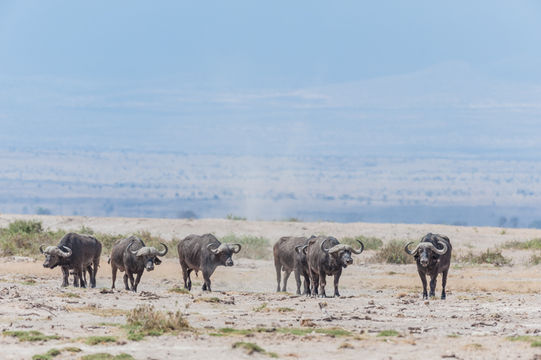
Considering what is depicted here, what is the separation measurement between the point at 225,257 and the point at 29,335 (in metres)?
12.2

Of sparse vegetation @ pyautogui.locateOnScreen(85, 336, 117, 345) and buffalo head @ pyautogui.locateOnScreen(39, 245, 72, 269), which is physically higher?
buffalo head @ pyautogui.locateOnScreen(39, 245, 72, 269)

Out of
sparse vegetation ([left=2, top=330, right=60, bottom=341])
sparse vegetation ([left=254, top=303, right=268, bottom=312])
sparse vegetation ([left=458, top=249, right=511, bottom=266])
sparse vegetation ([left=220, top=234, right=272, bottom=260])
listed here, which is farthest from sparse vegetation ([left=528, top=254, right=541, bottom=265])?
sparse vegetation ([left=2, top=330, right=60, bottom=341])

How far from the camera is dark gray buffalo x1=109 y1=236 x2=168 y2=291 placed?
98.2ft

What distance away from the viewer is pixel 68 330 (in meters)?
20.8

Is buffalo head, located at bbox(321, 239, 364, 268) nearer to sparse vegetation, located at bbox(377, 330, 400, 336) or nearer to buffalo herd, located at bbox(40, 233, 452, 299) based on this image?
buffalo herd, located at bbox(40, 233, 452, 299)

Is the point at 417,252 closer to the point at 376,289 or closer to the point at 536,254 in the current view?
the point at 376,289

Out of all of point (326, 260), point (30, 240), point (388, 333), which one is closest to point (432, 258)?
point (326, 260)

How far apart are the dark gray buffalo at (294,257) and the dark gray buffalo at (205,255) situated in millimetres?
1447

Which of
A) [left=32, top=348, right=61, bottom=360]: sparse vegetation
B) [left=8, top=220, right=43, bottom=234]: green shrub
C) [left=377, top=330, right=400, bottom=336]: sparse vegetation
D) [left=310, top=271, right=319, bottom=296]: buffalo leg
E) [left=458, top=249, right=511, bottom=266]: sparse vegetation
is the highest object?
[left=8, top=220, right=43, bottom=234]: green shrub

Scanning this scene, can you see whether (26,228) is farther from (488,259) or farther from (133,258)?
(133,258)

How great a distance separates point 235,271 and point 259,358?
22.3m

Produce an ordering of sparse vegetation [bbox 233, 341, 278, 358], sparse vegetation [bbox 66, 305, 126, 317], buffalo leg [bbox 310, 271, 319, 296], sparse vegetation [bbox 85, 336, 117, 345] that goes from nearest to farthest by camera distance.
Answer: sparse vegetation [bbox 233, 341, 278, 358] → sparse vegetation [bbox 85, 336, 117, 345] → sparse vegetation [bbox 66, 305, 126, 317] → buffalo leg [bbox 310, 271, 319, 296]

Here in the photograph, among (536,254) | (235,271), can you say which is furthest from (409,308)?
(536,254)

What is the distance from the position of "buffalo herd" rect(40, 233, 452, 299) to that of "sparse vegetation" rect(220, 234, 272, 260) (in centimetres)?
1414
